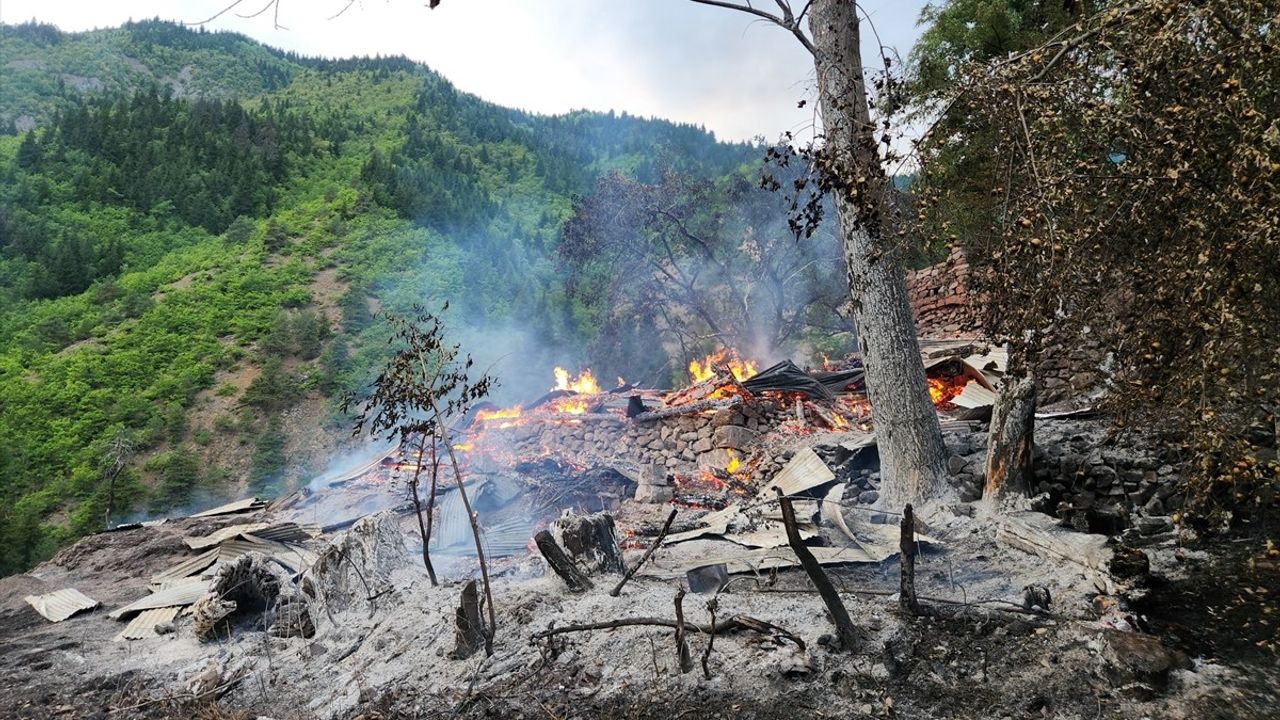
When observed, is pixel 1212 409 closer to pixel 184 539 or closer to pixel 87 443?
pixel 184 539

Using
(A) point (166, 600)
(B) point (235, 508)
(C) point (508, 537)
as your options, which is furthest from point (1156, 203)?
(B) point (235, 508)

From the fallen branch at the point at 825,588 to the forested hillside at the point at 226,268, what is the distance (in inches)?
632

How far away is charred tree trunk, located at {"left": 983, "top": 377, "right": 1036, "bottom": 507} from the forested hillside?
17085mm

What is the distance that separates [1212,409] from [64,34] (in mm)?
76891

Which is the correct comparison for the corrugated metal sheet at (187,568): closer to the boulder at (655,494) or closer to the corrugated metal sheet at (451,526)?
the corrugated metal sheet at (451,526)

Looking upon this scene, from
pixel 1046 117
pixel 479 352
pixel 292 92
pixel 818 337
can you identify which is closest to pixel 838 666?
pixel 1046 117

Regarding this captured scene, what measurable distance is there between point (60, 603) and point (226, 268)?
25616 mm

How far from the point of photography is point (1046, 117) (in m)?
3.04

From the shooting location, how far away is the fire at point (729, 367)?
16.1 meters

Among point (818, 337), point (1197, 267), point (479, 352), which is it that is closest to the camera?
point (1197, 267)

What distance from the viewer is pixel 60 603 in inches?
320

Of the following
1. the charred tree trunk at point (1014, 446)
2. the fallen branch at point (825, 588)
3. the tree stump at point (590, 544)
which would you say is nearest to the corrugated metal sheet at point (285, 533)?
the tree stump at point (590, 544)

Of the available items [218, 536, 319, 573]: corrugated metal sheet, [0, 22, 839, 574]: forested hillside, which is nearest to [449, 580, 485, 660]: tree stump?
[218, 536, 319, 573]: corrugated metal sheet

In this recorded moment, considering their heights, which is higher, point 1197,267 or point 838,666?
point 1197,267
